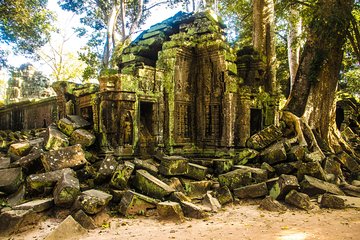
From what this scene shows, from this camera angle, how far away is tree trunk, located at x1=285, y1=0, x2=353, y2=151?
945 cm

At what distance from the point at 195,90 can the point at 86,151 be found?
4362mm

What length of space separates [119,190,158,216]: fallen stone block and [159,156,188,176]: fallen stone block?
121 centimetres

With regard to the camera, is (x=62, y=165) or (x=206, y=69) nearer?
(x=62, y=165)

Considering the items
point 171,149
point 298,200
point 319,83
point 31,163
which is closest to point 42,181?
point 31,163

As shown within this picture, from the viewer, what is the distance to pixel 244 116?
9.44 meters

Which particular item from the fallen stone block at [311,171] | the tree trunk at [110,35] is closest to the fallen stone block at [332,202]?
the fallen stone block at [311,171]

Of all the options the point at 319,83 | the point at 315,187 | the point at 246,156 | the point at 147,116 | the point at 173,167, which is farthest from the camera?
the point at 319,83

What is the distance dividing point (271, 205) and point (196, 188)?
179 centimetres

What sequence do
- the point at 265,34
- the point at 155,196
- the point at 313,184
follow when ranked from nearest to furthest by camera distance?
the point at 155,196 → the point at 313,184 → the point at 265,34

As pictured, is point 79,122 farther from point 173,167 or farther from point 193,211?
point 193,211

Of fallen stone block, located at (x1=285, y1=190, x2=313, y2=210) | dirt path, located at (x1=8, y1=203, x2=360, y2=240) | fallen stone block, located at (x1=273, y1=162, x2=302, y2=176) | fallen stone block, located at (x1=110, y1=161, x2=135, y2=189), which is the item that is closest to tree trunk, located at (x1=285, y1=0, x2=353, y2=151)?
fallen stone block, located at (x1=273, y1=162, x2=302, y2=176)

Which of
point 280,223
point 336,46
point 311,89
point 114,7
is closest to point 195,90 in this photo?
point 311,89

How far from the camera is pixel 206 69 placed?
970cm

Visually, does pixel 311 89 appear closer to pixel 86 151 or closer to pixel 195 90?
pixel 195 90
